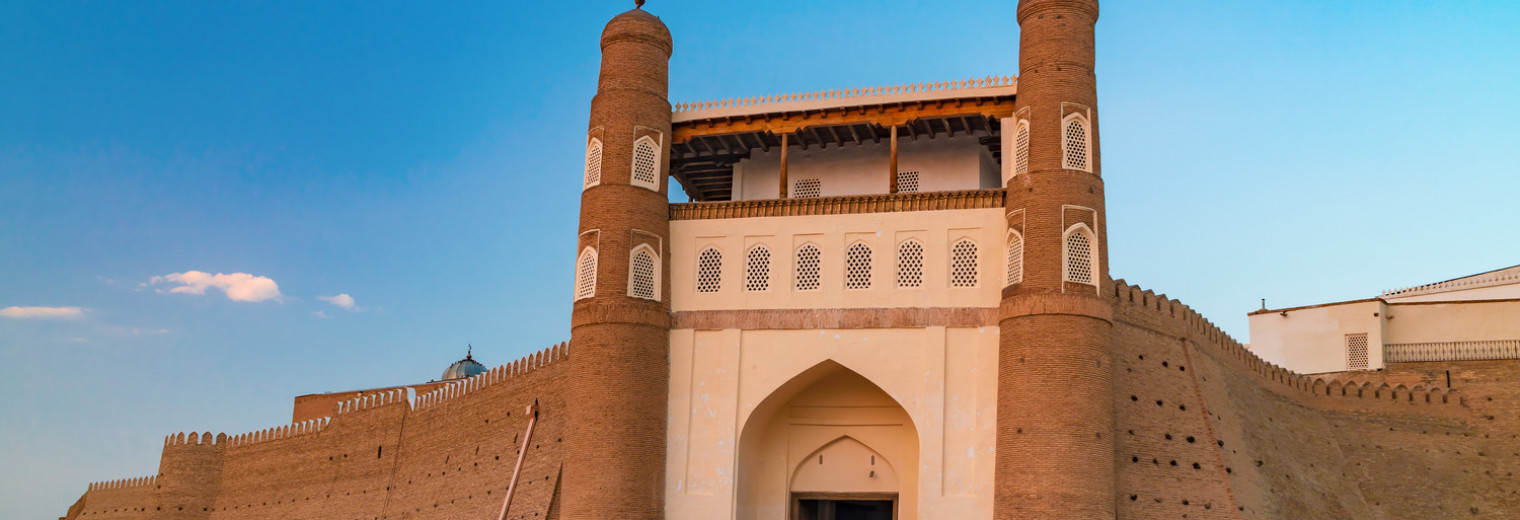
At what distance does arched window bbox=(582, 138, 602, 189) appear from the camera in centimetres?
2338

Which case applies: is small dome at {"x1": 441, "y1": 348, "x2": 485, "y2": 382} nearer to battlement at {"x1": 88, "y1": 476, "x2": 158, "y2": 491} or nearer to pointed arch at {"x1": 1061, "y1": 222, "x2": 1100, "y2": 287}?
battlement at {"x1": 88, "y1": 476, "x2": 158, "y2": 491}

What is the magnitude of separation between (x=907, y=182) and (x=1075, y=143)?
382cm

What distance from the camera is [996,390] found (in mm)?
21109

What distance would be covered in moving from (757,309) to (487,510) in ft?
19.9

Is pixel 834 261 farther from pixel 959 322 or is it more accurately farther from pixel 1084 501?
pixel 1084 501

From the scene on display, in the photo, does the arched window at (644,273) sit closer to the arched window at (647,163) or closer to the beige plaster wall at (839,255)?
the beige plaster wall at (839,255)

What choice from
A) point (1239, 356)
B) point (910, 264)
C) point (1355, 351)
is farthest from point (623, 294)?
point (1355, 351)

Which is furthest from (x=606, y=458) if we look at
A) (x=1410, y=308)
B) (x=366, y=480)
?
(x=1410, y=308)

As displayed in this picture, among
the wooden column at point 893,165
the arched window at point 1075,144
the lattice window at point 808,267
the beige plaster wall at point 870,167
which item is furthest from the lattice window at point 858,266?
the arched window at point 1075,144

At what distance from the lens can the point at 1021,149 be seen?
21.8 metres

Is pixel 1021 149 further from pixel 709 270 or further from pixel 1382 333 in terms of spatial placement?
pixel 1382 333

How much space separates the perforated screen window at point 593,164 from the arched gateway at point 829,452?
4438mm

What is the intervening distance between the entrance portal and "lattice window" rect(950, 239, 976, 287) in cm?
376

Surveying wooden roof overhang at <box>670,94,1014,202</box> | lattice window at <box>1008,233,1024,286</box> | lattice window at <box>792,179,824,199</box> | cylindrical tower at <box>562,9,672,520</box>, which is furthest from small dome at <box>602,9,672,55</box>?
lattice window at <box>1008,233,1024,286</box>
